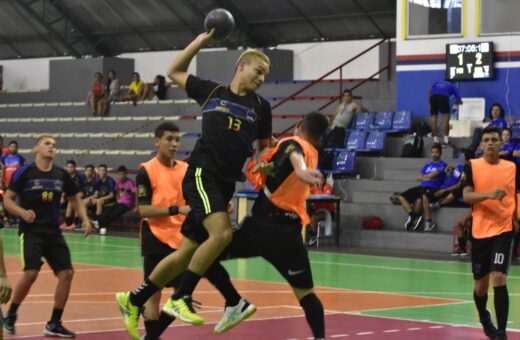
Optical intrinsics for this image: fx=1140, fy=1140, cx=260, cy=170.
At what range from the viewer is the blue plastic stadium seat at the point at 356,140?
26.8 meters

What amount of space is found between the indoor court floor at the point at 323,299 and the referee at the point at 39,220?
1.74ft

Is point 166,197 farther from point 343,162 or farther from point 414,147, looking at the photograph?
point 414,147

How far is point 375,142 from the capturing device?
26.6 meters

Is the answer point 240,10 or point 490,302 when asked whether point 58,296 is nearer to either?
point 490,302

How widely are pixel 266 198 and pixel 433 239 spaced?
13.8 meters

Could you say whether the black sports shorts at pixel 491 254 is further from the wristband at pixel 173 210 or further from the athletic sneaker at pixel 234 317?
the wristband at pixel 173 210

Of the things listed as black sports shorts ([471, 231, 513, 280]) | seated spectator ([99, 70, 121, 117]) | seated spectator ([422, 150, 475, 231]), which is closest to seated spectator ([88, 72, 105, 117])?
seated spectator ([99, 70, 121, 117])

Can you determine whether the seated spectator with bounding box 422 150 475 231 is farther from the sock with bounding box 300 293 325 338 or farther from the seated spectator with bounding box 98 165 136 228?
the sock with bounding box 300 293 325 338

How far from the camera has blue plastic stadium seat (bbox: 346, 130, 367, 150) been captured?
26766 millimetres

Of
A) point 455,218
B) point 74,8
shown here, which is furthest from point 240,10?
point 455,218

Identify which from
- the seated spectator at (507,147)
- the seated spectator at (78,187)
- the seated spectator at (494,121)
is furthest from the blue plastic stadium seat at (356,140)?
the seated spectator at (78,187)

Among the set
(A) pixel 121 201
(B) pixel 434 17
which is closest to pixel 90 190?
(A) pixel 121 201

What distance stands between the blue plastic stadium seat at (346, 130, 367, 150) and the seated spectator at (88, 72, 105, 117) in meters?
11.8

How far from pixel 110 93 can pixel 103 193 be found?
9.23 meters
